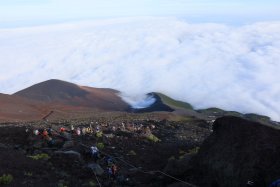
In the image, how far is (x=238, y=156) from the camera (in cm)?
877

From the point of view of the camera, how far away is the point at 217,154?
937cm

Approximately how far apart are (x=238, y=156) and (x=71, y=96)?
4034 centimetres

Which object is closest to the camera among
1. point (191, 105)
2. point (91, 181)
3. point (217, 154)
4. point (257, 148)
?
point (257, 148)

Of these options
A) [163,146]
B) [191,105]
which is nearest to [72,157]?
[163,146]

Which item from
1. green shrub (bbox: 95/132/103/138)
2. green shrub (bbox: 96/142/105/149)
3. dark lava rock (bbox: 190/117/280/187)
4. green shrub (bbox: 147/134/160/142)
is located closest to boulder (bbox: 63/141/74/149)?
green shrub (bbox: 96/142/105/149)

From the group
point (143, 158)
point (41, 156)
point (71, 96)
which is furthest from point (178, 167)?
point (71, 96)

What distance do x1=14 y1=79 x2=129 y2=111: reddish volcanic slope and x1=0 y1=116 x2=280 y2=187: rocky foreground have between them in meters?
30.5

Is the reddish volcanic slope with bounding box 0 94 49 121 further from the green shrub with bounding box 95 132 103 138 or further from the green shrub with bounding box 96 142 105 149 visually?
the green shrub with bounding box 96 142 105 149

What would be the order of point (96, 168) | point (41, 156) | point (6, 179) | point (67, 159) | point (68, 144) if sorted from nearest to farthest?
point (6, 179), point (96, 168), point (67, 159), point (41, 156), point (68, 144)

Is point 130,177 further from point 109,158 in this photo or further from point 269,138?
point 269,138

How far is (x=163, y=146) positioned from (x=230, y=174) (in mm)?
5969

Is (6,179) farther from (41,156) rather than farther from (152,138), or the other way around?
(152,138)

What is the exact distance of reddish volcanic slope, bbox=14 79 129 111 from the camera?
46.0 m

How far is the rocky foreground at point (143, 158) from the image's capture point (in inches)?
335
